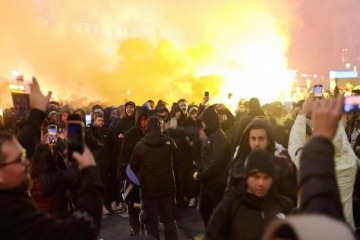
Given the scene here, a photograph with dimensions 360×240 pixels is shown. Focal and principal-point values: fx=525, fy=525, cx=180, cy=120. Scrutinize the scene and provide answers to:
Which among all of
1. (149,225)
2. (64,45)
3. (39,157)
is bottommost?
(149,225)

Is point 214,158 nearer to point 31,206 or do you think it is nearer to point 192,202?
point 31,206

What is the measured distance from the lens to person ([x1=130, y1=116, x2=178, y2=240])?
680 centimetres

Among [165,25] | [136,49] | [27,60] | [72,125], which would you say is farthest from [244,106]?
[165,25]

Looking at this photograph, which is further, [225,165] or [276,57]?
[276,57]

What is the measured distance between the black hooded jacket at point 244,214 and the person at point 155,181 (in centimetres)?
322

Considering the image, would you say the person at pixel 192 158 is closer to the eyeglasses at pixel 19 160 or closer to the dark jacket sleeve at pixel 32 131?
the dark jacket sleeve at pixel 32 131

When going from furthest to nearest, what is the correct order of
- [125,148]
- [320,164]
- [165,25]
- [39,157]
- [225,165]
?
[165,25]
[125,148]
[225,165]
[39,157]
[320,164]

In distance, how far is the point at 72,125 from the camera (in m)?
2.73

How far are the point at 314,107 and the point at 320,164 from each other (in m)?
0.26

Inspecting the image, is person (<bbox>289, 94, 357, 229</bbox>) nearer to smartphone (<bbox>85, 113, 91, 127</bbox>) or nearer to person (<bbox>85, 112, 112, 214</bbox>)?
person (<bbox>85, 112, 112, 214</bbox>)

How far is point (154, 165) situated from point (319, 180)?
4.79m

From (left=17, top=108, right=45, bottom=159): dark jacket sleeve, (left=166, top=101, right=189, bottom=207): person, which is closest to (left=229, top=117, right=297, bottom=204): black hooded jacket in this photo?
(left=17, top=108, right=45, bottom=159): dark jacket sleeve

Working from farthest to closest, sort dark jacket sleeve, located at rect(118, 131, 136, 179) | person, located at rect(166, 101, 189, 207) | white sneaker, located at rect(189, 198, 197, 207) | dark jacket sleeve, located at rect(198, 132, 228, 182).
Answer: white sneaker, located at rect(189, 198, 197, 207) → person, located at rect(166, 101, 189, 207) → dark jacket sleeve, located at rect(118, 131, 136, 179) → dark jacket sleeve, located at rect(198, 132, 228, 182)

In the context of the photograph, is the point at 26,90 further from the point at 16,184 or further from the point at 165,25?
the point at 165,25
